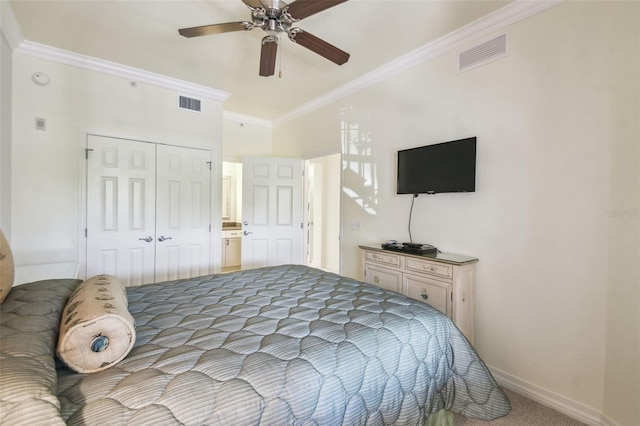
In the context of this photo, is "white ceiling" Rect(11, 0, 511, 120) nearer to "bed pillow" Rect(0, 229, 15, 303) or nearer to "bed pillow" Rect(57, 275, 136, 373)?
"bed pillow" Rect(0, 229, 15, 303)

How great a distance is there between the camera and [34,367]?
78cm

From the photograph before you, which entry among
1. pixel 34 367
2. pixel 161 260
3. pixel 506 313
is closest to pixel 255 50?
pixel 161 260

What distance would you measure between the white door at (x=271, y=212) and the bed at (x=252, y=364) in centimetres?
235

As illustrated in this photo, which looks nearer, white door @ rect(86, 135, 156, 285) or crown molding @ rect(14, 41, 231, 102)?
crown molding @ rect(14, 41, 231, 102)

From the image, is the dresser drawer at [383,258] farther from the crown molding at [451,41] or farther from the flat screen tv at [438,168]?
the crown molding at [451,41]

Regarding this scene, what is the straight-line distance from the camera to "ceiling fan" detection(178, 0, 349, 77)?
1.75m

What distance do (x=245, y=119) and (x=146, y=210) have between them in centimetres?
221

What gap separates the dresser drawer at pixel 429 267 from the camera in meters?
2.27

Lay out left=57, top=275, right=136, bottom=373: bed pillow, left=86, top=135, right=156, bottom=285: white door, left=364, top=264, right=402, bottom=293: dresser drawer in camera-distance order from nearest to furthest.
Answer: left=57, top=275, right=136, bottom=373: bed pillow, left=364, top=264, right=402, bottom=293: dresser drawer, left=86, top=135, right=156, bottom=285: white door

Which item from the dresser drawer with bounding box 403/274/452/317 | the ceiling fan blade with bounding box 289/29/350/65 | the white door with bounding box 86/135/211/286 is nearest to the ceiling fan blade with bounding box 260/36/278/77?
the ceiling fan blade with bounding box 289/29/350/65

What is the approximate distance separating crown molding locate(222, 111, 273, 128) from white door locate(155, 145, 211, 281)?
3.38 ft

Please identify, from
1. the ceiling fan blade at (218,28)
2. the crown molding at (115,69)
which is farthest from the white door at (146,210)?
the ceiling fan blade at (218,28)

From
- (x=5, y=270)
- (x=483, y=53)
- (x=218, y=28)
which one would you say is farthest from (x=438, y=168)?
(x=5, y=270)

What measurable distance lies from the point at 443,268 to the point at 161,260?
3.17m
